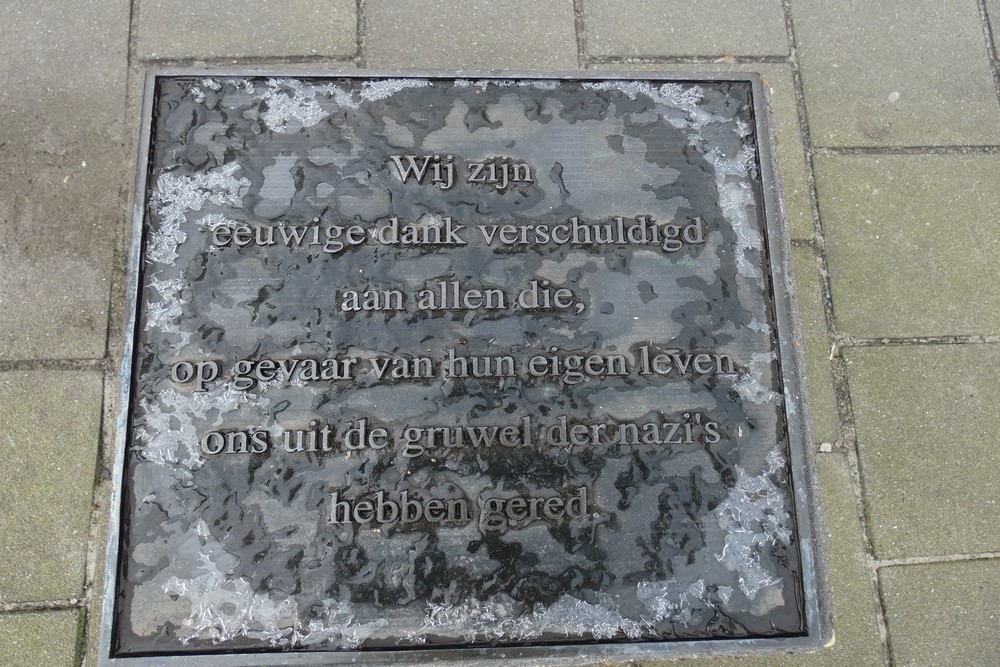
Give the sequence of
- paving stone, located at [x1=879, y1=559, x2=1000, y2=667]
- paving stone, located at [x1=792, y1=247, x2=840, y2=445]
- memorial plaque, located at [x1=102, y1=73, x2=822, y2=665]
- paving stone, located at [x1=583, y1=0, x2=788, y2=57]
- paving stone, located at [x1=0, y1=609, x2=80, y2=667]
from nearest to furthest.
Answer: memorial plaque, located at [x1=102, y1=73, x2=822, y2=665] < paving stone, located at [x1=0, y1=609, x2=80, y2=667] < paving stone, located at [x1=879, y1=559, x2=1000, y2=667] < paving stone, located at [x1=792, y1=247, x2=840, y2=445] < paving stone, located at [x1=583, y1=0, x2=788, y2=57]

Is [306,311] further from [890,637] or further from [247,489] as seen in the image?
[890,637]

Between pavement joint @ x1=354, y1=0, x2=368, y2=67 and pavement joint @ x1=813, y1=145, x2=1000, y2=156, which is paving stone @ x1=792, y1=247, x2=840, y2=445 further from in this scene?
pavement joint @ x1=354, y1=0, x2=368, y2=67

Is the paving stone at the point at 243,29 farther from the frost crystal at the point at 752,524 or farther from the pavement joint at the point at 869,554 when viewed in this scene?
the pavement joint at the point at 869,554

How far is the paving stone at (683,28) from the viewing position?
2.48m

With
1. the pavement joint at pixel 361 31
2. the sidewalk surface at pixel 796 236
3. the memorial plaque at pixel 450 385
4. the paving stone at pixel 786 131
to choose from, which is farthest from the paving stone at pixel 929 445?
the pavement joint at pixel 361 31

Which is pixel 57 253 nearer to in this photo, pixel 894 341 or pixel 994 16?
pixel 894 341

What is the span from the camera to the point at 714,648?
1883 millimetres

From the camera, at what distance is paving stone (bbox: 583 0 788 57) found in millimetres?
2477

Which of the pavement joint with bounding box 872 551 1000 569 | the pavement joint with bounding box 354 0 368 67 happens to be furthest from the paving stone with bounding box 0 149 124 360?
the pavement joint with bounding box 872 551 1000 569

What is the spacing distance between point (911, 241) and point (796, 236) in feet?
1.45

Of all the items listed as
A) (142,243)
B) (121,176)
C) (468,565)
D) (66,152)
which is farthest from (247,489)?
(66,152)

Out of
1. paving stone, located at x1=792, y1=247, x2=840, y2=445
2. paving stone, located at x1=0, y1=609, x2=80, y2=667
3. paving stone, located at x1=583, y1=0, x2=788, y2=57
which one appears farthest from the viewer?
paving stone, located at x1=583, y1=0, x2=788, y2=57

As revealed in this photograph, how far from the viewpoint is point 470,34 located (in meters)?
2.45

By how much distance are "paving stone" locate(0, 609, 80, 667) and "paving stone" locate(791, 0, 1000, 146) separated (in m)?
3.22
